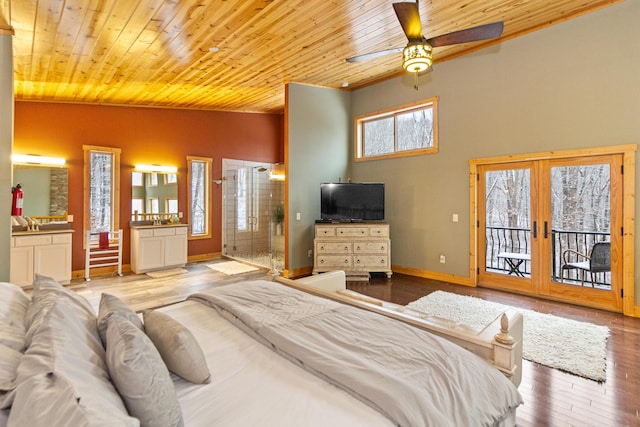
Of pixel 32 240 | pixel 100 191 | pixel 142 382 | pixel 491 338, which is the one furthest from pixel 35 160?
pixel 491 338

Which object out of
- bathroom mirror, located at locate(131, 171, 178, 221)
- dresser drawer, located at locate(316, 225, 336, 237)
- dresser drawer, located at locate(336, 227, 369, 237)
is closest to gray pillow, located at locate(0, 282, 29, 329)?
dresser drawer, located at locate(316, 225, 336, 237)

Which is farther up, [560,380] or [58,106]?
[58,106]

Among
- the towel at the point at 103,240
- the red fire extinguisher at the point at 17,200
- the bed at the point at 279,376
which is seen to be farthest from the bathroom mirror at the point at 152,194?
the bed at the point at 279,376


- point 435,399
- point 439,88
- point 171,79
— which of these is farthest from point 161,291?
point 439,88

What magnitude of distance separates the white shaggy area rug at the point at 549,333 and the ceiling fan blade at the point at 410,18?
2.91 m

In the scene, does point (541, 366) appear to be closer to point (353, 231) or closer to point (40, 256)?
point (353, 231)

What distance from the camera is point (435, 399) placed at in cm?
119

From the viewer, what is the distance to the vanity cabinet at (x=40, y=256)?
15.1 feet

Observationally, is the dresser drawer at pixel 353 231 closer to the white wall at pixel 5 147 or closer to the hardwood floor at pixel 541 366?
the hardwood floor at pixel 541 366

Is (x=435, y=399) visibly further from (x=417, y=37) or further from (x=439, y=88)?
(x=439, y=88)

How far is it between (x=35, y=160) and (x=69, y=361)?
5.81 metres

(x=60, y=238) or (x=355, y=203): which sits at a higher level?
(x=355, y=203)

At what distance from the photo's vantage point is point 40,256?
4.82 metres

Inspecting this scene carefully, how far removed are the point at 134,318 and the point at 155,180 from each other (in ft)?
18.4
